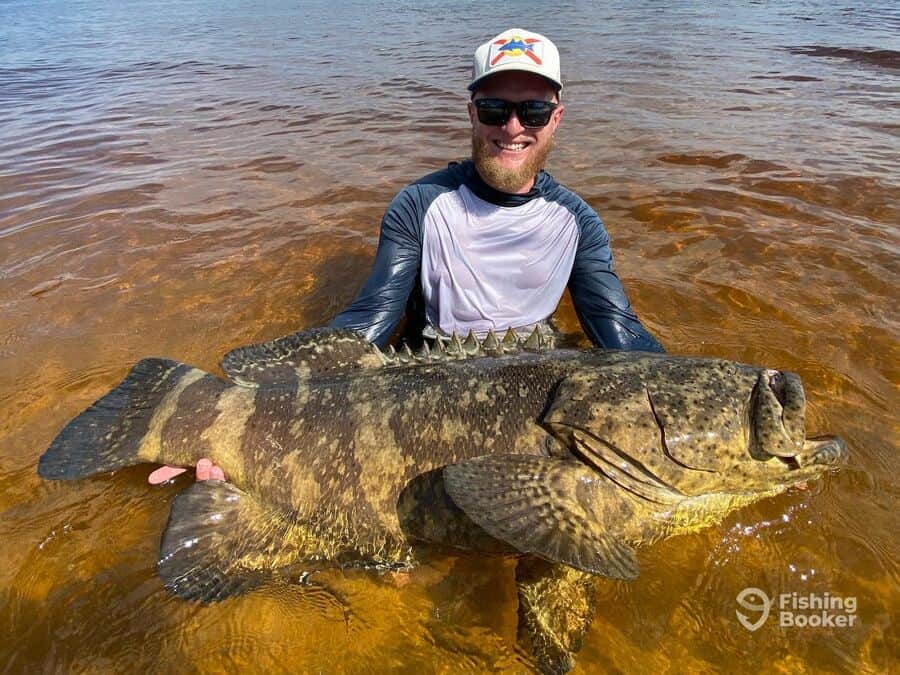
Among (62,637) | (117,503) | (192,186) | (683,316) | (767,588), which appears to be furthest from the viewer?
(192,186)

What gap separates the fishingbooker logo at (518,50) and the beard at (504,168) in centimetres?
54

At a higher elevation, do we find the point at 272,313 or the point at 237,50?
the point at 237,50

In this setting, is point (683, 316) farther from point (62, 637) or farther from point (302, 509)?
point (62, 637)

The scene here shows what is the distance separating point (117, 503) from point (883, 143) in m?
10.7

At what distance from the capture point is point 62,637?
2.73 m

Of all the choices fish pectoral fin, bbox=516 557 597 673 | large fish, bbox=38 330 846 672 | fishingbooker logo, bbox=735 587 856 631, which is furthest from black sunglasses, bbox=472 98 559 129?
fishingbooker logo, bbox=735 587 856 631

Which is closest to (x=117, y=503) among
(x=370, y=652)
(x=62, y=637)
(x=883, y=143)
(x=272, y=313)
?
(x=62, y=637)

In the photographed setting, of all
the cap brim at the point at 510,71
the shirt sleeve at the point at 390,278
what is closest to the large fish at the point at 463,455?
the shirt sleeve at the point at 390,278

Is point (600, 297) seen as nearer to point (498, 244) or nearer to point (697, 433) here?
point (498, 244)

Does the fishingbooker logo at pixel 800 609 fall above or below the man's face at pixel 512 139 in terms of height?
below

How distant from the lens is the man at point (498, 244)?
3936mm

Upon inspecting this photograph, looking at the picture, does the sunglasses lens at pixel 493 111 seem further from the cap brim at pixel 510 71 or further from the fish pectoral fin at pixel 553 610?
the fish pectoral fin at pixel 553 610

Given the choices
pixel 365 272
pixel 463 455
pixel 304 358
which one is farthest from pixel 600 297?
pixel 365 272

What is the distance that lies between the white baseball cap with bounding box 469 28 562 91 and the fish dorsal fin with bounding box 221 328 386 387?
2135mm
